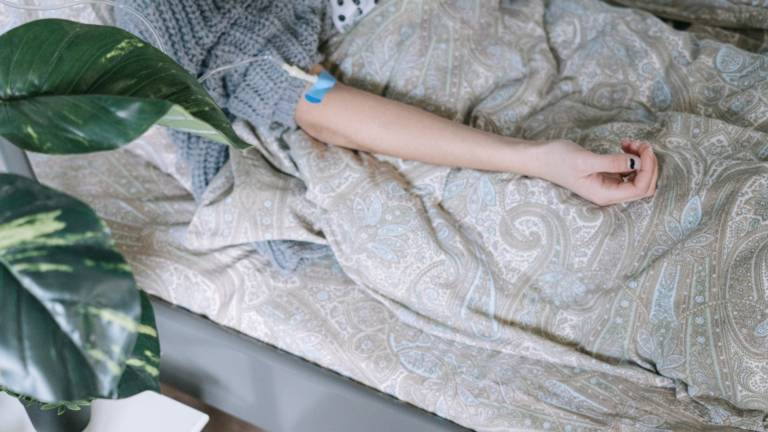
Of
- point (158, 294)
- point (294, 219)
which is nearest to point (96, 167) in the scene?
point (158, 294)

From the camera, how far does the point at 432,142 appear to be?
808 millimetres

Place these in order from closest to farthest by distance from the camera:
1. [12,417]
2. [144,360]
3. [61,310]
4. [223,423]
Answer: [61,310], [144,360], [12,417], [223,423]

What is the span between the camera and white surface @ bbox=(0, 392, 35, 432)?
0.67 meters

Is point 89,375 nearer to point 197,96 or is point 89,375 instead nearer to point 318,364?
point 197,96

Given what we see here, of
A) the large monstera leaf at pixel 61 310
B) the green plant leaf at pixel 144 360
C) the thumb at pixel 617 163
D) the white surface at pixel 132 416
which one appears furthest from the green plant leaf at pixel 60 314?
the thumb at pixel 617 163

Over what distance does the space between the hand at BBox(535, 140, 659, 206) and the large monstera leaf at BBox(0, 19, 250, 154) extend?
0.55 metres

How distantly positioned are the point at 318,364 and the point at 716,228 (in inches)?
25.3

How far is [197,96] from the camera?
1.20 ft

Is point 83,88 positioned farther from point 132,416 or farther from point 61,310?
point 132,416

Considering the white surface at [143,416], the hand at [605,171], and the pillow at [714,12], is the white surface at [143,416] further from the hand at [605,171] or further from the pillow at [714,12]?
the pillow at [714,12]

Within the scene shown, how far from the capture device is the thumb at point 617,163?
0.71m

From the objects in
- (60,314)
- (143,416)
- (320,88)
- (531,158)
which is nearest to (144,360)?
(60,314)

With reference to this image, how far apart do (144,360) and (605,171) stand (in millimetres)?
670

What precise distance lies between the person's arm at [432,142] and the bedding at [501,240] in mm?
24
